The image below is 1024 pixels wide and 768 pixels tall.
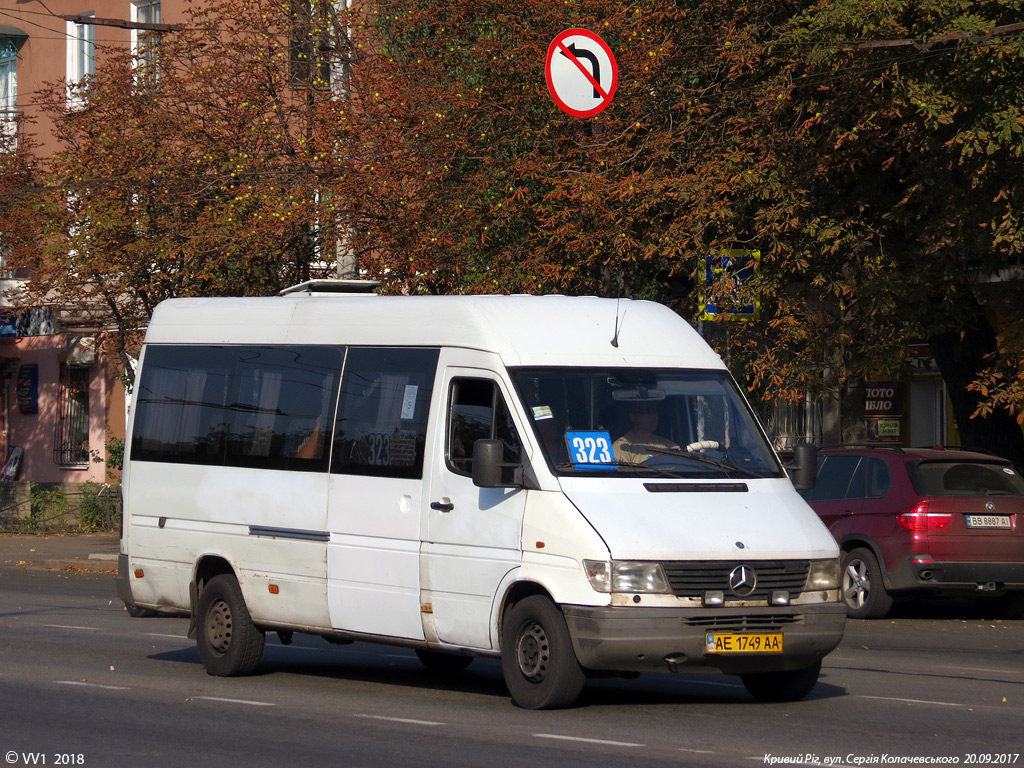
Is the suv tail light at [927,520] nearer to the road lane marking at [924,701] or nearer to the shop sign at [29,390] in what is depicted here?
the road lane marking at [924,701]

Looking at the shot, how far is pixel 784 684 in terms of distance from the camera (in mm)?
10609

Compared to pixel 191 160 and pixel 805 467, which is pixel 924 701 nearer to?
pixel 805 467

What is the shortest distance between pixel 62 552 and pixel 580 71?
45.1 feet

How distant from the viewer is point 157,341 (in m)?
13.4

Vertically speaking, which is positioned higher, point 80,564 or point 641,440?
point 641,440

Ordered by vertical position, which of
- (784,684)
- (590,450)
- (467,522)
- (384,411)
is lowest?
(784,684)

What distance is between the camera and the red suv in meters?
16.8

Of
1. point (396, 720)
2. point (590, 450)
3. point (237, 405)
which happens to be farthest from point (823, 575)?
point (237, 405)

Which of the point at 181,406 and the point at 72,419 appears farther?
the point at 72,419

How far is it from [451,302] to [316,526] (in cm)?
179

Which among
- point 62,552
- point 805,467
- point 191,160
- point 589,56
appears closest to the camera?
point 805,467

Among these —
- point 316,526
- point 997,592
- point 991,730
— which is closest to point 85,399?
point 997,592

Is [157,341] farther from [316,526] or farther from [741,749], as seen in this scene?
[741,749]

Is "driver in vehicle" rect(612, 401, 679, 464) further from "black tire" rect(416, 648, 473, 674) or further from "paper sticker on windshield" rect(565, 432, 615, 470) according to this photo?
"black tire" rect(416, 648, 473, 674)
